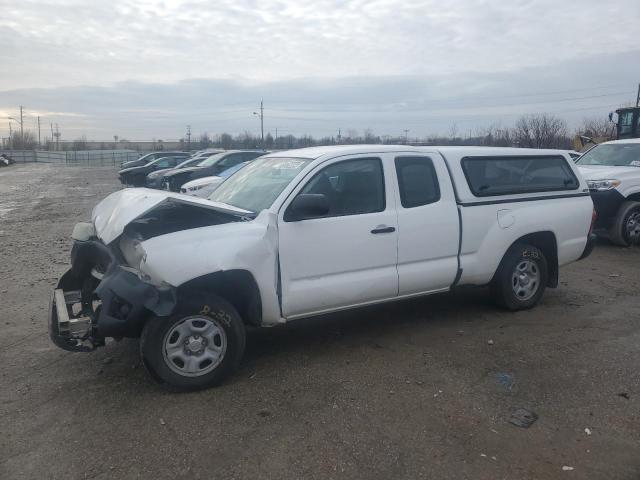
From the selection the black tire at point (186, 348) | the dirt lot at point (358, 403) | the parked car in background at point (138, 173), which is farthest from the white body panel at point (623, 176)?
the parked car in background at point (138, 173)

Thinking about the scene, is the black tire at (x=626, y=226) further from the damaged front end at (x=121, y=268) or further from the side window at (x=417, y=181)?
the damaged front end at (x=121, y=268)

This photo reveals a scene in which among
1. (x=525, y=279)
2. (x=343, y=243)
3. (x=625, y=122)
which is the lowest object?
(x=525, y=279)

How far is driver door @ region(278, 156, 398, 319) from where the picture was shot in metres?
4.45

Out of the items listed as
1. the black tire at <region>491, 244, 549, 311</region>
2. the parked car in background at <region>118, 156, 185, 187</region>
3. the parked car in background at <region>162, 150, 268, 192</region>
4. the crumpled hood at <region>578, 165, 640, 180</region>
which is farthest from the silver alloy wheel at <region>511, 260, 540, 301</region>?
the parked car in background at <region>118, 156, 185, 187</region>

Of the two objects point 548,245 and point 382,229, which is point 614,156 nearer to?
point 548,245

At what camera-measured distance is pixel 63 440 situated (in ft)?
11.5

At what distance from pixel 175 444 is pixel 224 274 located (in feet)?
4.10

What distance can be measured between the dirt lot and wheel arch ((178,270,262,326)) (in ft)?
1.70

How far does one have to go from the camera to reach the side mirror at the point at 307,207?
171 inches

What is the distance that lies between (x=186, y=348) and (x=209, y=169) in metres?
13.0

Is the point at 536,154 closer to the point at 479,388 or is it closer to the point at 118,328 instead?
the point at 479,388

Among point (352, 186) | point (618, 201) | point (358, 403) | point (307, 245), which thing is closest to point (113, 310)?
point (307, 245)

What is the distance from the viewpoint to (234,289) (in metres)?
4.36

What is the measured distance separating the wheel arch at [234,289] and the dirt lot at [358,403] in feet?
1.70
